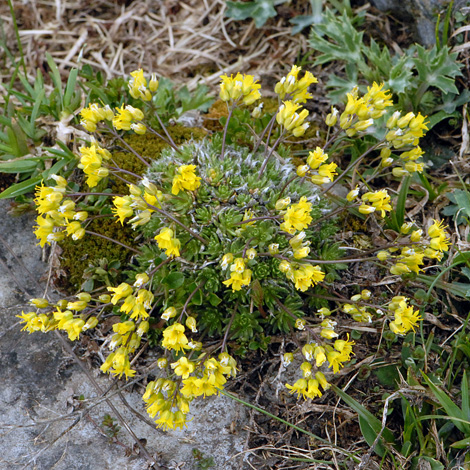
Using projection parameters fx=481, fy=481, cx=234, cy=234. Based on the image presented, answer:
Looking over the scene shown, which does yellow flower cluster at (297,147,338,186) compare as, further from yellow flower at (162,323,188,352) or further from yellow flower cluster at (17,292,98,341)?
yellow flower cluster at (17,292,98,341)

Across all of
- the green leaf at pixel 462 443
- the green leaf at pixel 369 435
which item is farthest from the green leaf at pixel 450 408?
the green leaf at pixel 369 435

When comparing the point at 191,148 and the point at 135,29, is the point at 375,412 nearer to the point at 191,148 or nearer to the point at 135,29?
the point at 191,148

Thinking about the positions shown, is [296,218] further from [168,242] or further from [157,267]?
[157,267]

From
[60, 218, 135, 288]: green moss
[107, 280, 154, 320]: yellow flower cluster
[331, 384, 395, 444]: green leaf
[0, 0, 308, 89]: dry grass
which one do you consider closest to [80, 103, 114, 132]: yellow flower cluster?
[60, 218, 135, 288]: green moss

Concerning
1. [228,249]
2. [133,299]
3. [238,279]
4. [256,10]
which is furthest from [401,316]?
[256,10]

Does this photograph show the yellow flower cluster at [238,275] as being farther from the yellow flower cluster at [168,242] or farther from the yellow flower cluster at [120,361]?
the yellow flower cluster at [120,361]

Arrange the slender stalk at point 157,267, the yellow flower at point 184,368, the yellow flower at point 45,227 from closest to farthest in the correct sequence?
the yellow flower at point 184,368 → the slender stalk at point 157,267 → the yellow flower at point 45,227
